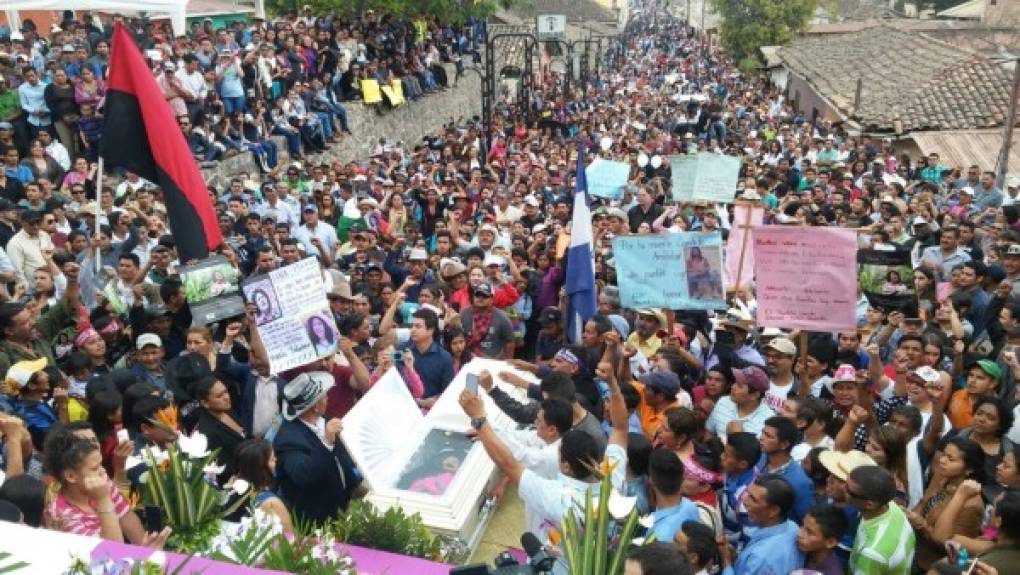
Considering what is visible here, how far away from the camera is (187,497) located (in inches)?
141

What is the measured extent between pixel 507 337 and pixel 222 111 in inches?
379

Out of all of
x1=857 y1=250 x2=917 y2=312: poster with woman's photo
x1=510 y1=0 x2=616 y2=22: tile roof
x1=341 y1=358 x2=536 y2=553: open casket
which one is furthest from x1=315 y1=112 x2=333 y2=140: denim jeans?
x1=510 y1=0 x2=616 y2=22: tile roof

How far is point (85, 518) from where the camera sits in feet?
12.4

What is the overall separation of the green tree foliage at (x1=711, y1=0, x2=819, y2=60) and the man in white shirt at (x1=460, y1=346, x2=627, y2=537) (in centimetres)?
4576

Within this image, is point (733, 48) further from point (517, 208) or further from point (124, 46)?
point (124, 46)

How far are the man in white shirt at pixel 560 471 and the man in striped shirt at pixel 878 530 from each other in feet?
3.39

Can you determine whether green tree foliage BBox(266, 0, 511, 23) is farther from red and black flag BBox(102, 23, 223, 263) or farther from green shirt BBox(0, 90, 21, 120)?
red and black flag BBox(102, 23, 223, 263)

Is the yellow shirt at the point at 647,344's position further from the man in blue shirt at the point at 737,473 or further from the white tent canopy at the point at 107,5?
the white tent canopy at the point at 107,5

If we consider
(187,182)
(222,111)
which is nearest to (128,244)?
(187,182)

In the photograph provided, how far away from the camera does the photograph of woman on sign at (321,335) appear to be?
19.1 ft

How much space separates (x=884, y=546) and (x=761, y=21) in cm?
4665

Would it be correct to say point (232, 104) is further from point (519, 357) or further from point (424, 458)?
point (424, 458)

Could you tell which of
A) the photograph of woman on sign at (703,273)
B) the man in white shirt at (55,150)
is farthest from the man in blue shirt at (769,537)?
the man in white shirt at (55,150)

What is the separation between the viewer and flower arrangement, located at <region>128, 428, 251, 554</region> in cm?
354
